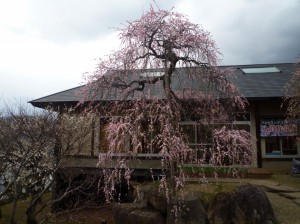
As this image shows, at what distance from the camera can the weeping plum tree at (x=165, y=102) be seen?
8.20 metres

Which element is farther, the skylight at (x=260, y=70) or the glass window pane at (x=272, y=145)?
the skylight at (x=260, y=70)

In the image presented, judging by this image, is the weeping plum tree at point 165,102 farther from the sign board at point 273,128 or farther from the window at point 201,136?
the sign board at point 273,128

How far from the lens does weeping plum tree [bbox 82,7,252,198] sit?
8203mm

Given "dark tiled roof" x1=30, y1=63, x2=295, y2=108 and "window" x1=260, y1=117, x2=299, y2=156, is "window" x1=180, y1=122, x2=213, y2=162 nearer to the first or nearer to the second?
"dark tiled roof" x1=30, y1=63, x2=295, y2=108

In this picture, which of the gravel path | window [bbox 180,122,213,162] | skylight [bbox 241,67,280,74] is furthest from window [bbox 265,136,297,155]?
window [bbox 180,122,213,162]

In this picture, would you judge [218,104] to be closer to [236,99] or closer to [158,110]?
[236,99]

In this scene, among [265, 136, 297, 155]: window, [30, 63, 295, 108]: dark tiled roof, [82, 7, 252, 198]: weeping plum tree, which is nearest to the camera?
[82, 7, 252, 198]: weeping plum tree

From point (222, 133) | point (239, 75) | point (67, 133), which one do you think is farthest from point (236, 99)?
point (239, 75)

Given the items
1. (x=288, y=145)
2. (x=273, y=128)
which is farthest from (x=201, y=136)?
(x=288, y=145)

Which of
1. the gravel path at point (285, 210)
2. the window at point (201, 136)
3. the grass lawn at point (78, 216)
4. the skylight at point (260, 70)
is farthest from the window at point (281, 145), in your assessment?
the grass lawn at point (78, 216)

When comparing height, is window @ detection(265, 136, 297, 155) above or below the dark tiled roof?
below

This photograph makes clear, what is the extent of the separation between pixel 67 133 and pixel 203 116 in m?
5.04

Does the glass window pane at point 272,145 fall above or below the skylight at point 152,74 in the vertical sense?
below

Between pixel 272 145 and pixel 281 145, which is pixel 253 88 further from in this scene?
pixel 281 145
